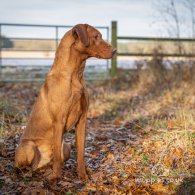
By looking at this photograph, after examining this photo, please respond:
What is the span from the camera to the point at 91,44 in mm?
5789

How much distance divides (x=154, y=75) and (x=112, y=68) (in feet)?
9.26

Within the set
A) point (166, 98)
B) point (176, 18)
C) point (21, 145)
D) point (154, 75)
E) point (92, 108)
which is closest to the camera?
point (21, 145)

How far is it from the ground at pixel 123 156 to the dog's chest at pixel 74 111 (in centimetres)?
70

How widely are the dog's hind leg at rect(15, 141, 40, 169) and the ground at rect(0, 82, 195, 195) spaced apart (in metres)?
0.12

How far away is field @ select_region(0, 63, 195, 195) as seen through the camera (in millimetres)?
5758

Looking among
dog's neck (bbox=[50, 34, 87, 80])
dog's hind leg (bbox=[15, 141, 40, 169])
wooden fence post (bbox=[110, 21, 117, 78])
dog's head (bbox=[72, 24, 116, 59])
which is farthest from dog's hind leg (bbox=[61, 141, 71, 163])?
wooden fence post (bbox=[110, 21, 117, 78])

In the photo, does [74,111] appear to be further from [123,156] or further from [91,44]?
[123,156]

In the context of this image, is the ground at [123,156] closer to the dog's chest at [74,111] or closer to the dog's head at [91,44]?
the dog's chest at [74,111]

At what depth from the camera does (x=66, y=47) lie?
5902 millimetres

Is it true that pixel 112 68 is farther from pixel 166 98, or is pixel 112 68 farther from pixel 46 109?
pixel 46 109

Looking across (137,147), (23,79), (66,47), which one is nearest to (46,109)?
(66,47)

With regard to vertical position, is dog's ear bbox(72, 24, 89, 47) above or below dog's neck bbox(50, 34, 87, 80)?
above

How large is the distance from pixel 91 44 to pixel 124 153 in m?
2.08

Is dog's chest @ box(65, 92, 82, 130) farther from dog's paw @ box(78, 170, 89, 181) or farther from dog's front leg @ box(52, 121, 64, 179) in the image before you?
dog's paw @ box(78, 170, 89, 181)
